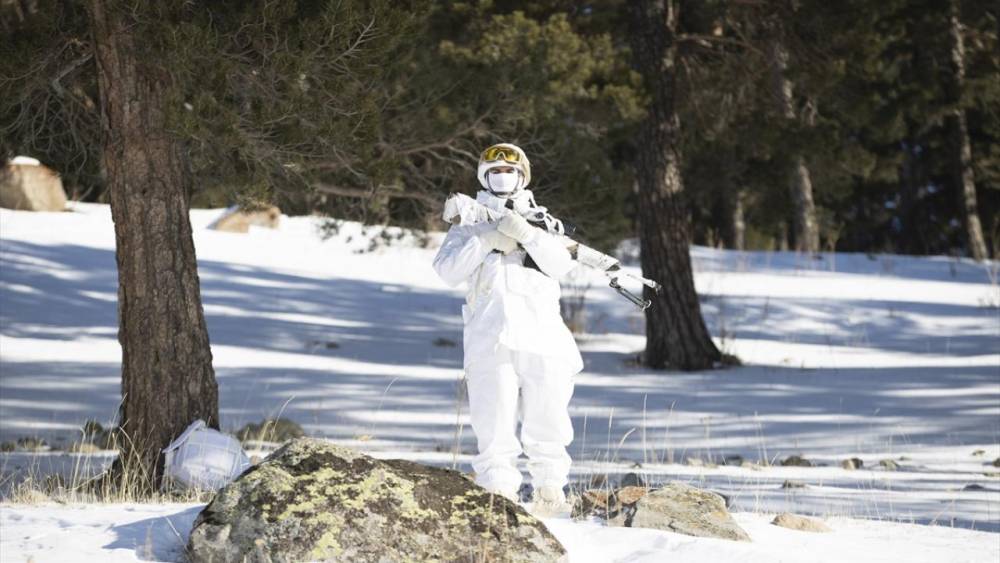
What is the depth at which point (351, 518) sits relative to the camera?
423 cm

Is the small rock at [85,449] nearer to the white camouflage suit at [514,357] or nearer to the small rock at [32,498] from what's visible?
the small rock at [32,498]

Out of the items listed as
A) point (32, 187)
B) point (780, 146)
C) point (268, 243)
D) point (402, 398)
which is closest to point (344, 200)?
point (402, 398)

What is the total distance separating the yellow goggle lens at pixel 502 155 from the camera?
5.45m

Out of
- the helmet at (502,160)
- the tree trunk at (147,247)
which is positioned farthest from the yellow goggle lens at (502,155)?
the tree trunk at (147,247)

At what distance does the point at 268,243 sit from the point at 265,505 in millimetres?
15783

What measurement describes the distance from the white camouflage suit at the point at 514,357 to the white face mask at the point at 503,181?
0.21m

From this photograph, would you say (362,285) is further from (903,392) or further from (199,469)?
(199,469)

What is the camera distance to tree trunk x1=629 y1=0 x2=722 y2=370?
13.2 metres

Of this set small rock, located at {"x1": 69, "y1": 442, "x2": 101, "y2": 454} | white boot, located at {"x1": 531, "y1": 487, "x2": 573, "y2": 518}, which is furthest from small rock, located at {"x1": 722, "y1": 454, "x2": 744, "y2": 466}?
small rock, located at {"x1": 69, "y1": 442, "x2": 101, "y2": 454}

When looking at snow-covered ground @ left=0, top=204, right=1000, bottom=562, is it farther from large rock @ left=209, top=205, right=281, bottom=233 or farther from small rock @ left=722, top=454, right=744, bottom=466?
large rock @ left=209, top=205, right=281, bottom=233

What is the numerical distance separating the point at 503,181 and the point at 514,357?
797 millimetres

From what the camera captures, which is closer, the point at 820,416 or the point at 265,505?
the point at 265,505

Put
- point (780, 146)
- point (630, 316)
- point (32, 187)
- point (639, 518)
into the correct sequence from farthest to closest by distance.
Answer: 1. point (32, 187)
2. point (630, 316)
3. point (780, 146)
4. point (639, 518)

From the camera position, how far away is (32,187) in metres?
19.4
